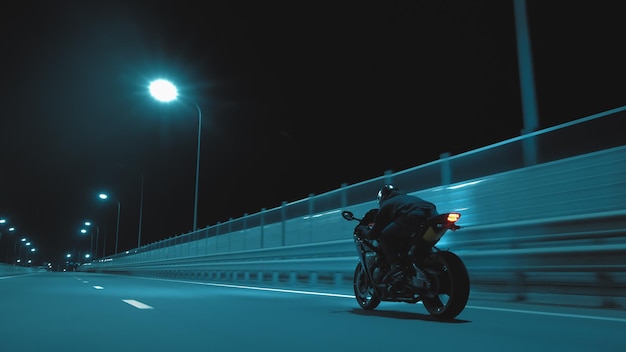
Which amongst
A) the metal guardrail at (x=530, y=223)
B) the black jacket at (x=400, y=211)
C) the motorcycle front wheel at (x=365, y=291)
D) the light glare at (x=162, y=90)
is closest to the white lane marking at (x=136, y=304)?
the motorcycle front wheel at (x=365, y=291)

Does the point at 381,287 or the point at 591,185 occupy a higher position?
the point at 591,185

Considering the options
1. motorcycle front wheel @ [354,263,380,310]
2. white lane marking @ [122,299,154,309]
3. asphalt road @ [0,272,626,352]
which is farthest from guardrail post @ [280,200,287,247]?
motorcycle front wheel @ [354,263,380,310]

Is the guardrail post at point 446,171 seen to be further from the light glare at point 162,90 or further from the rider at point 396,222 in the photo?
the light glare at point 162,90

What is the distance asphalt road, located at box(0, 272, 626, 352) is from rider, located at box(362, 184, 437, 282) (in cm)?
66

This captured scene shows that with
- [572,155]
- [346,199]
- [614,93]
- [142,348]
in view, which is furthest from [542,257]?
[614,93]

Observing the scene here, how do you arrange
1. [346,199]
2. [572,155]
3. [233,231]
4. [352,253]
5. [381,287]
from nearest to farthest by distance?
[381,287], [572,155], [352,253], [346,199], [233,231]

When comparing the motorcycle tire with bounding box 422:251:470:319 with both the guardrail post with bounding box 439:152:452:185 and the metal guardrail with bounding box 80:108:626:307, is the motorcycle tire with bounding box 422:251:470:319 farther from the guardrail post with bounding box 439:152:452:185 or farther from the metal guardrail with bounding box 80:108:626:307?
the guardrail post with bounding box 439:152:452:185

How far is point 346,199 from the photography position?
14.7 m

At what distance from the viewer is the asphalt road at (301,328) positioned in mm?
4387

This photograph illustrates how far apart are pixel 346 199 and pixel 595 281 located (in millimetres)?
8292

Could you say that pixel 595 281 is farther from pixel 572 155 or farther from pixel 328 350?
pixel 328 350

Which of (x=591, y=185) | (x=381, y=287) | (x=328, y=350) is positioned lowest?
(x=328, y=350)

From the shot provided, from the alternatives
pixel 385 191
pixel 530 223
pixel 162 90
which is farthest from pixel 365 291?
pixel 162 90

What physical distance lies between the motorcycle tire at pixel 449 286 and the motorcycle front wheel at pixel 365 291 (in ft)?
3.30
